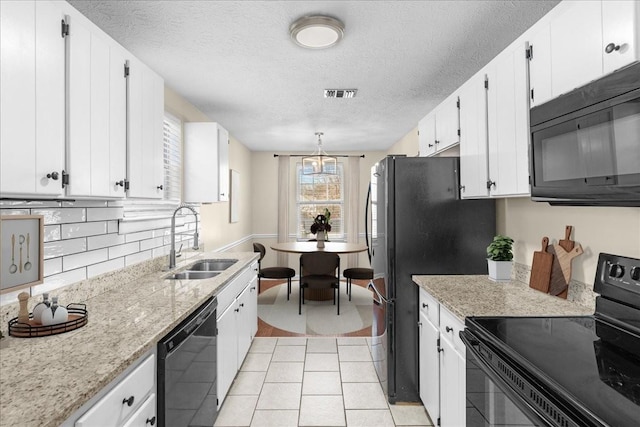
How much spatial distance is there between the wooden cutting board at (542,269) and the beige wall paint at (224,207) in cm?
300

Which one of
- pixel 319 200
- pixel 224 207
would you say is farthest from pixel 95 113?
pixel 319 200

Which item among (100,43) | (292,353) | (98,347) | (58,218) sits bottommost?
(292,353)

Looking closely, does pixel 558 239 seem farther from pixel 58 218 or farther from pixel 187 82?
pixel 187 82

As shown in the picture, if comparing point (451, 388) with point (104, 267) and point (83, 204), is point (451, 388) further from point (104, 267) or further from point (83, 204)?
point (83, 204)

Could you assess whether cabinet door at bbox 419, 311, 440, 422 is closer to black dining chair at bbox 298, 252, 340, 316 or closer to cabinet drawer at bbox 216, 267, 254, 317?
cabinet drawer at bbox 216, 267, 254, 317

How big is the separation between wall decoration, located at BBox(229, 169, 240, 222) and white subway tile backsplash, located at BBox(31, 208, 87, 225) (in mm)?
3152

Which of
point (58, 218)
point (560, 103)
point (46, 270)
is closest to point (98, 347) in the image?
point (46, 270)

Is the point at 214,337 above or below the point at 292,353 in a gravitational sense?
above

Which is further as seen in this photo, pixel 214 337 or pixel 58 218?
pixel 214 337

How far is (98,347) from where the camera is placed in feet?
4.18

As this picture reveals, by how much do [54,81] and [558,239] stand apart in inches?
98.9

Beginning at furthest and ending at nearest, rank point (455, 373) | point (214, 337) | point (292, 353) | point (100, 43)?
point (292, 353) → point (214, 337) → point (455, 373) → point (100, 43)

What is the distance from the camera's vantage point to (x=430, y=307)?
7.21 feet

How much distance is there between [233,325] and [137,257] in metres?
0.85
